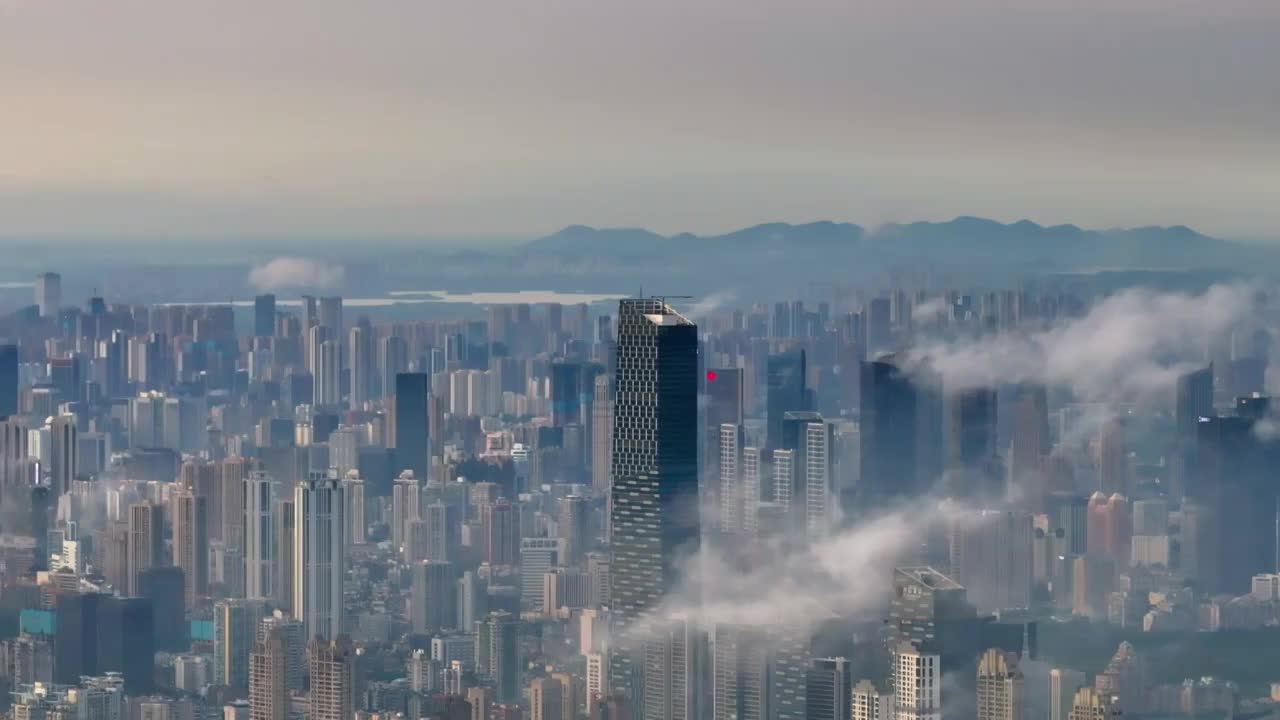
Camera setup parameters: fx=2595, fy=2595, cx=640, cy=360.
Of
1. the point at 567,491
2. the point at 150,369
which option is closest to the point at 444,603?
the point at 567,491

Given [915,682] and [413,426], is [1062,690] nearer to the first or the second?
[915,682]

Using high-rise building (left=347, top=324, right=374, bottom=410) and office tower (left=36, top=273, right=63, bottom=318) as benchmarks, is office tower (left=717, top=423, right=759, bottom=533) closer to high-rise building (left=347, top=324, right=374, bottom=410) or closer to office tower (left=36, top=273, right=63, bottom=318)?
high-rise building (left=347, top=324, right=374, bottom=410)

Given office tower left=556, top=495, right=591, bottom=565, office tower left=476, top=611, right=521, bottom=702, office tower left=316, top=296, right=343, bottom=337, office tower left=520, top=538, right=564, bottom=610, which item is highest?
office tower left=316, top=296, right=343, bottom=337

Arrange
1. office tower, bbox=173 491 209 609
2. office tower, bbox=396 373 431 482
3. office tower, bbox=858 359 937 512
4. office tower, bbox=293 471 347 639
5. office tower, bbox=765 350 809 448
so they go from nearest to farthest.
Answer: office tower, bbox=765 350 809 448
office tower, bbox=858 359 937 512
office tower, bbox=293 471 347 639
office tower, bbox=396 373 431 482
office tower, bbox=173 491 209 609

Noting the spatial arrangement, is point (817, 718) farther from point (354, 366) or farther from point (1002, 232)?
point (354, 366)

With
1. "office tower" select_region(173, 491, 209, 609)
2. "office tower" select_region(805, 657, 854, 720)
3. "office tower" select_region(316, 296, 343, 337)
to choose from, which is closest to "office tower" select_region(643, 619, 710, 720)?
"office tower" select_region(805, 657, 854, 720)

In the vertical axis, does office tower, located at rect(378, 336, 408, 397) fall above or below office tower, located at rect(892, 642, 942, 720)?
above

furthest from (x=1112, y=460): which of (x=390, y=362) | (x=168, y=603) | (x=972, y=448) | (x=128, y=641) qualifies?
(x=168, y=603)

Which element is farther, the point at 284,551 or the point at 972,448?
the point at 284,551
